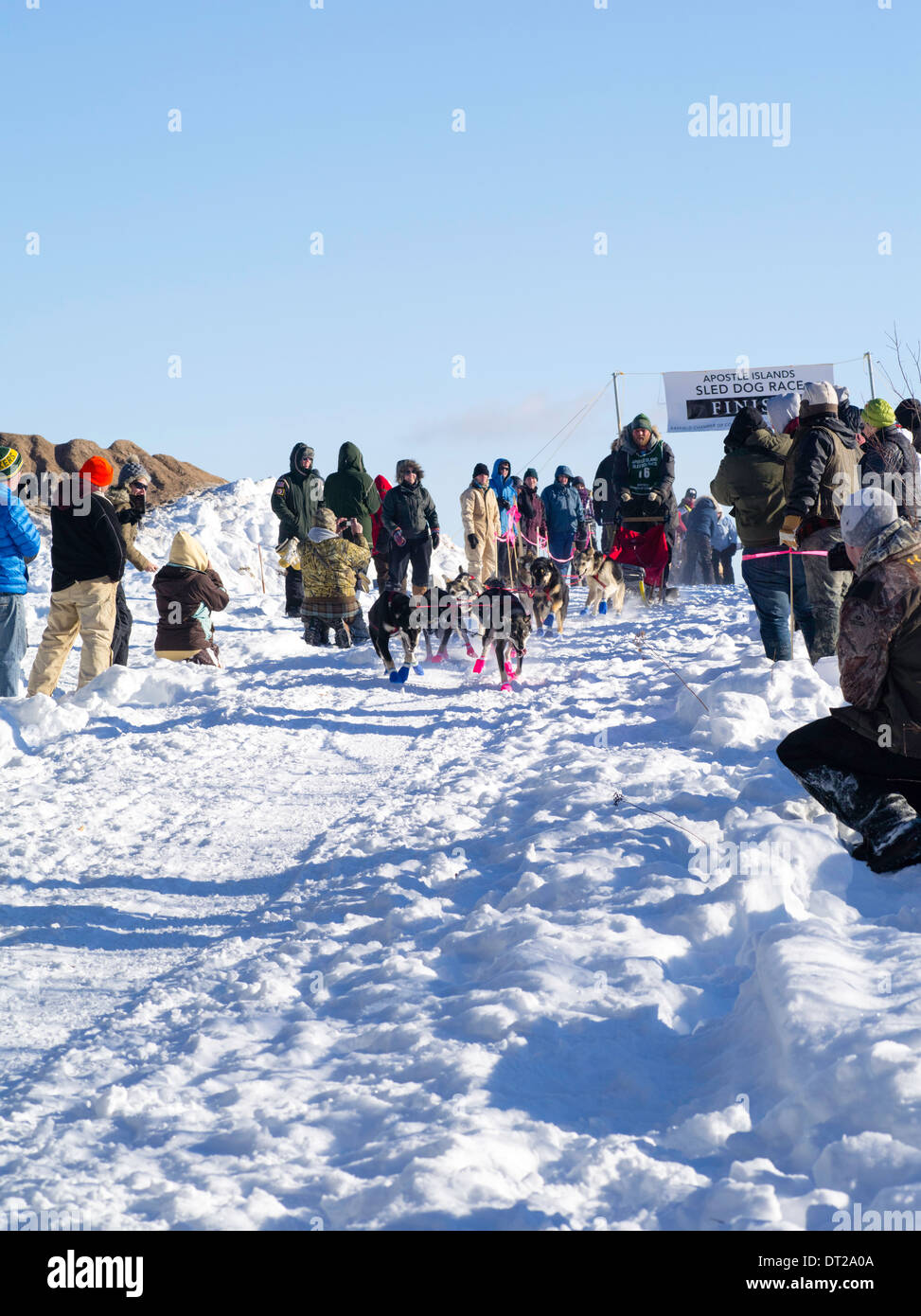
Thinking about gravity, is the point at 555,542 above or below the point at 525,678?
above

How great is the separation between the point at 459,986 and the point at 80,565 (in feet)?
18.0

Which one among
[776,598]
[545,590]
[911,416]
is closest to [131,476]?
[545,590]

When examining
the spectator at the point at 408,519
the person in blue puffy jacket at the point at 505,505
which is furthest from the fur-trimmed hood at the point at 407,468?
the person in blue puffy jacket at the point at 505,505

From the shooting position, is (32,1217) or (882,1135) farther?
(32,1217)

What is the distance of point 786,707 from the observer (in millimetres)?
6477

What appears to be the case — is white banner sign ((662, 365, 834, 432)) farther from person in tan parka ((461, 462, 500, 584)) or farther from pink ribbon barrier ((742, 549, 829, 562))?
pink ribbon barrier ((742, 549, 829, 562))

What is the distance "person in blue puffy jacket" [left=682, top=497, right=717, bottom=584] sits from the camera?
18562 mm

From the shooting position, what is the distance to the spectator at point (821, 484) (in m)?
6.81

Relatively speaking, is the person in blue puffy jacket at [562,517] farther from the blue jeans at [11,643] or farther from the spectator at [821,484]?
the blue jeans at [11,643]

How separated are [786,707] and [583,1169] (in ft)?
14.3

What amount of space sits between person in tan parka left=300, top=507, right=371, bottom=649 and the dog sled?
2844 mm

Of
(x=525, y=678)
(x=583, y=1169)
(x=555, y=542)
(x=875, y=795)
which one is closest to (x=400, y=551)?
(x=525, y=678)

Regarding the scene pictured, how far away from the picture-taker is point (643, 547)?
40.2 ft
